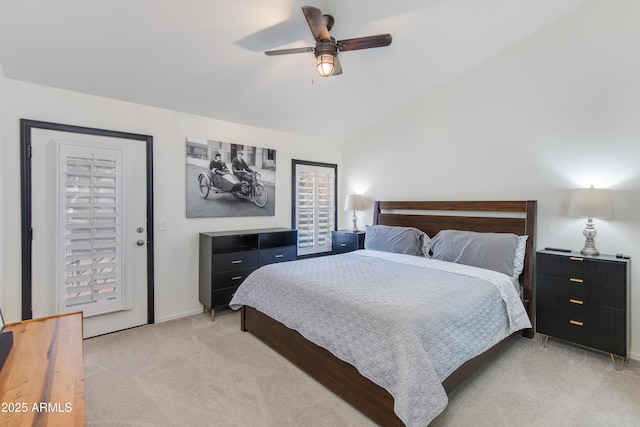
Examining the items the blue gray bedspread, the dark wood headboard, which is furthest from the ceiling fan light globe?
the dark wood headboard

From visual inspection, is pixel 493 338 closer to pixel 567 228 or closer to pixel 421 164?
pixel 567 228

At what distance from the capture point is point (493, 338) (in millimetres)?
2406

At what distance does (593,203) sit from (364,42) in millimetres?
2427

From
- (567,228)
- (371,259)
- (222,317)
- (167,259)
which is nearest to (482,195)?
(567,228)

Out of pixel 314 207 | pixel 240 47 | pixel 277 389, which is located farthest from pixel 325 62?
pixel 314 207

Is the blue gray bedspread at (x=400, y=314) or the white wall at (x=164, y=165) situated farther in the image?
the white wall at (x=164, y=165)

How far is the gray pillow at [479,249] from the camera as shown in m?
3.04

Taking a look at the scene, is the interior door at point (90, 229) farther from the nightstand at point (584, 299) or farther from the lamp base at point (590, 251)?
the lamp base at point (590, 251)

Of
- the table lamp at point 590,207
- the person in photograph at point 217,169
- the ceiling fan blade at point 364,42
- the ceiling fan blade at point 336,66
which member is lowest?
the table lamp at point 590,207

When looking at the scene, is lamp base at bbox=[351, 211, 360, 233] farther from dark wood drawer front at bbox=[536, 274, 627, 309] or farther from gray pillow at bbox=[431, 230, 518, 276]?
dark wood drawer front at bbox=[536, 274, 627, 309]

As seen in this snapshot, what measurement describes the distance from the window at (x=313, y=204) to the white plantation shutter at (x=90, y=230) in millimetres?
2286

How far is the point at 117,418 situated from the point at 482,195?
12.9 ft

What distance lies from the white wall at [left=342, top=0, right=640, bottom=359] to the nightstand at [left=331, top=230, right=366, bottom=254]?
1048 millimetres

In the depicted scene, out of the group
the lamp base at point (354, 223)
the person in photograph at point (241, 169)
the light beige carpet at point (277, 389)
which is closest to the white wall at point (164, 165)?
the person in photograph at point (241, 169)
